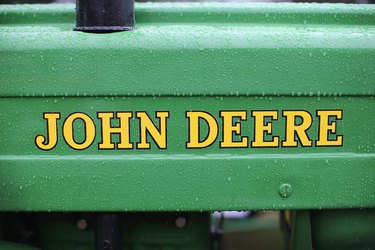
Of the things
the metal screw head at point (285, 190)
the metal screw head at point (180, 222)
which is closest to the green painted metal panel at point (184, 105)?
the metal screw head at point (285, 190)

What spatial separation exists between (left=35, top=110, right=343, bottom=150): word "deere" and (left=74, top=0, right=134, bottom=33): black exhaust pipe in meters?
0.23

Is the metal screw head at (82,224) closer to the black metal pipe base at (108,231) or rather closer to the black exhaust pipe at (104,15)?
the black metal pipe base at (108,231)

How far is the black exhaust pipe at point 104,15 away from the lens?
5.08ft

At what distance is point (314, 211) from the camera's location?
1791 mm

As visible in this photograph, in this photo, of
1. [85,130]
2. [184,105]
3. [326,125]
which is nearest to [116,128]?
[85,130]

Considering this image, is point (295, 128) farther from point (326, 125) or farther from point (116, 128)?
point (116, 128)

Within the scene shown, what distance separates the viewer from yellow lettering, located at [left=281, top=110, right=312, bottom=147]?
1603 mm

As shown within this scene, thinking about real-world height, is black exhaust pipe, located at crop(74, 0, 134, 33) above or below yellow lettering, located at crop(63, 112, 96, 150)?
above

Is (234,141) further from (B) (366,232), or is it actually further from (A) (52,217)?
(A) (52,217)

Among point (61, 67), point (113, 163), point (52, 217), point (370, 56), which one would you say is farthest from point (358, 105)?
point (52, 217)

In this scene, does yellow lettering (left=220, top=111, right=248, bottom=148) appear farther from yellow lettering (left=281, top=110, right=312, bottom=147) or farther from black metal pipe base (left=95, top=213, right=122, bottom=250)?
black metal pipe base (left=95, top=213, right=122, bottom=250)

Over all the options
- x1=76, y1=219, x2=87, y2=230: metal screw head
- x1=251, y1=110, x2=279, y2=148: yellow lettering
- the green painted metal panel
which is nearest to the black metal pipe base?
the green painted metal panel

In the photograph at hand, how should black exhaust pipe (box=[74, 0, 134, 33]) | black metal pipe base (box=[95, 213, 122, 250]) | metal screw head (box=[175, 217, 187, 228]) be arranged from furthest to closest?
1. metal screw head (box=[175, 217, 187, 228])
2. black metal pipe base (box=[95, 213, 122, 250])
3. black exhaust pipe (box=[74, 0, 134, 33])

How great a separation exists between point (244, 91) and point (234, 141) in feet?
0.45
